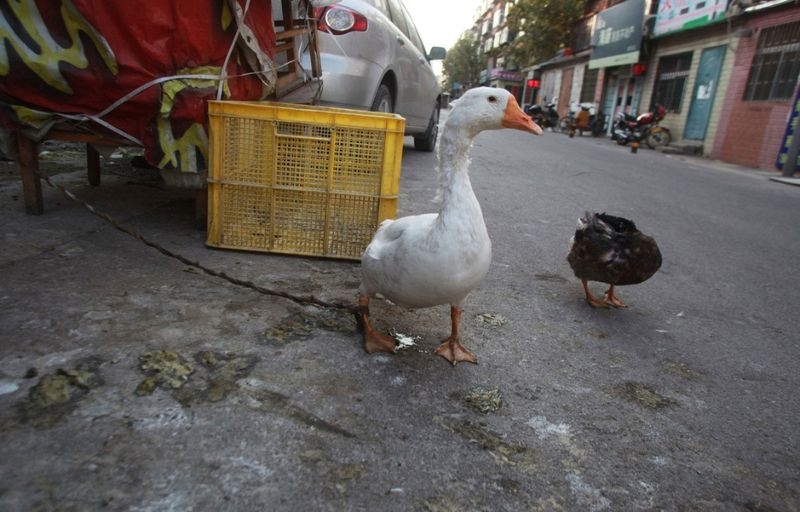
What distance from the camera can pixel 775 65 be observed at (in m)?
12.5

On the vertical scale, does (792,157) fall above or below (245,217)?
above

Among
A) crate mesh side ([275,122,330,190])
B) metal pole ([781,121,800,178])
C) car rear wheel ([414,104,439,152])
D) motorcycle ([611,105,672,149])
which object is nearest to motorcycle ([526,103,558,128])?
motorcycle ([611,105,672,149])

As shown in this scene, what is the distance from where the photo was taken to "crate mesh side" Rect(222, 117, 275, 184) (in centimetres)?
301

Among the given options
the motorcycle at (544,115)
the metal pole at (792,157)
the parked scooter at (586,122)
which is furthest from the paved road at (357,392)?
the motorcycle at (544,115)

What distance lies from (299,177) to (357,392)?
5.23ft

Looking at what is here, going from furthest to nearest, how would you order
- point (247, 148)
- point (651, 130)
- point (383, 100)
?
point (651, 130)
point (383, 100)
point (247, 148)

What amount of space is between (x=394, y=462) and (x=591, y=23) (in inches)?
1153

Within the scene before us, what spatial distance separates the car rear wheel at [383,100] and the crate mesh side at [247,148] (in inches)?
83.2

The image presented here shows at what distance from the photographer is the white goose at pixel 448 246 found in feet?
6.58

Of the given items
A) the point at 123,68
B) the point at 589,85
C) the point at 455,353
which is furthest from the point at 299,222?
the point at 589,85

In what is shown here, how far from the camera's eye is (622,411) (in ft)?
6.54

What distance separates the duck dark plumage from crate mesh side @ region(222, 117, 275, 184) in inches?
74.9

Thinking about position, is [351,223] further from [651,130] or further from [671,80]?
[671,80]

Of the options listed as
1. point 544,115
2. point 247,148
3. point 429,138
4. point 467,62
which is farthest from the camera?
point 467,62
